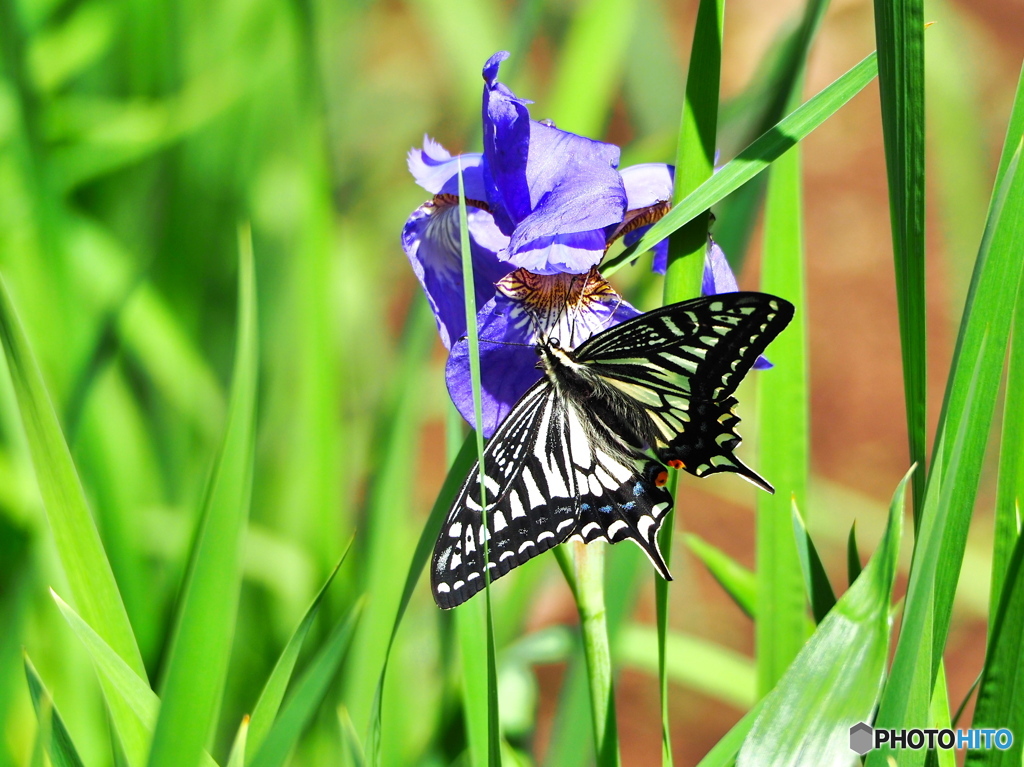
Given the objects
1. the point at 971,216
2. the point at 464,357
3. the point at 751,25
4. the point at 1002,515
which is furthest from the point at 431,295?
the point at 751,25

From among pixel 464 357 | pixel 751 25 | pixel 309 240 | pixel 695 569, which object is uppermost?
pixel 751 25

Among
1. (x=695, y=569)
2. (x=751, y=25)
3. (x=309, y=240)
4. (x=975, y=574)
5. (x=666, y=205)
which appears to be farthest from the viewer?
(x=751, y=25)

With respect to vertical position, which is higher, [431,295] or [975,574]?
[431,295]

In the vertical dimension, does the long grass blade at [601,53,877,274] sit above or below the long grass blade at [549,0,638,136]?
below

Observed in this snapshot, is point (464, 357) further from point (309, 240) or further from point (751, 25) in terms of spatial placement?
point (751, 25)

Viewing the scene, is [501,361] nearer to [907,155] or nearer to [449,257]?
[449,257]

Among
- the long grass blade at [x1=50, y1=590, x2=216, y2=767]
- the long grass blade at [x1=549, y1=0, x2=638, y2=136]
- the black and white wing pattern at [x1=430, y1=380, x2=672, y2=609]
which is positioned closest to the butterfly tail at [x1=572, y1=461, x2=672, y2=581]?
the black and white wing pattern at [x1=430, y1=380, x2=672, y2=609]

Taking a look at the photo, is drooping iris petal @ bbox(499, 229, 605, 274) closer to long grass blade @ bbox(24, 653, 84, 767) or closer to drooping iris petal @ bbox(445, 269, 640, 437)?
drooping iris petal @ bbox(445, 269, 640, 437)
